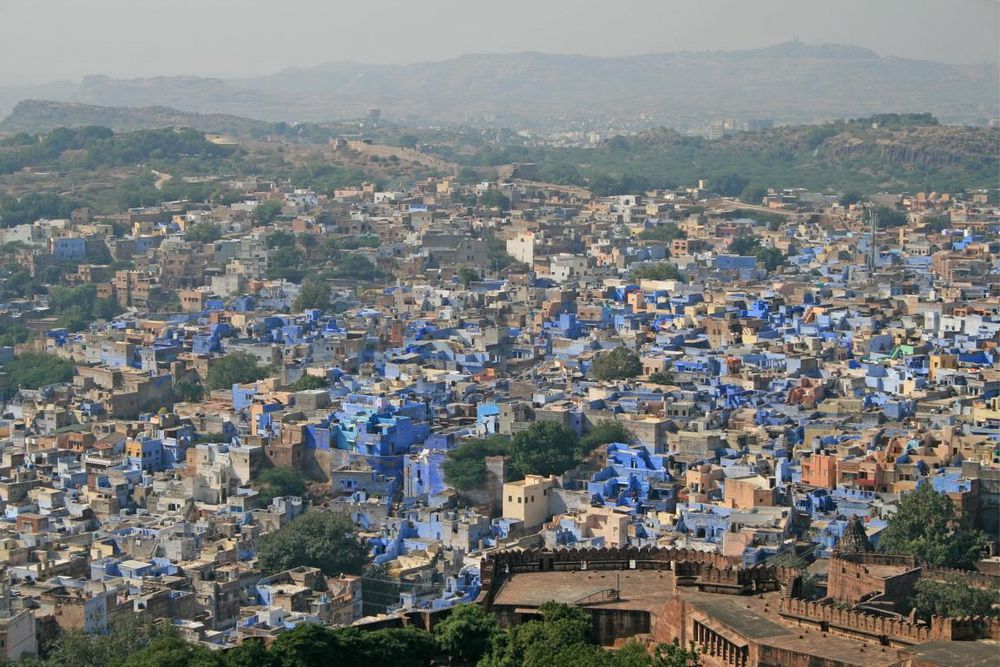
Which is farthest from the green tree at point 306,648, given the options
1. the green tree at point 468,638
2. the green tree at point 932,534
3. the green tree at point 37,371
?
the green tree at point 37,371

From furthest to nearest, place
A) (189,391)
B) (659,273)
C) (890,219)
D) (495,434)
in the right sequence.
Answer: (890,219) → (659,273) → (189,391) → (495,434)

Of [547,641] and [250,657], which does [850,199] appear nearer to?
[547,641]

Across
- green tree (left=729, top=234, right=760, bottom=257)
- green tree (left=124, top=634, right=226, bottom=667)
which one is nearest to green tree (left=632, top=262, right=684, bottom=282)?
green tree (left=729, top=234, right=760, bottom=257)

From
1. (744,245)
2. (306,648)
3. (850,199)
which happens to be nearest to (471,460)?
(306,648)

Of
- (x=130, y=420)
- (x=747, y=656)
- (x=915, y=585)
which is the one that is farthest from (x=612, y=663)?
(x=130, y=420)

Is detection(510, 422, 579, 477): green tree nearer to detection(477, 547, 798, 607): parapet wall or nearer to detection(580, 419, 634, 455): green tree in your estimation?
detection(580, 419, 634, 455): green tree

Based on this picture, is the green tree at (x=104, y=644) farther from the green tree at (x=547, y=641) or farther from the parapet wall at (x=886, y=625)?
the parapet wall at (x=886, y=625)

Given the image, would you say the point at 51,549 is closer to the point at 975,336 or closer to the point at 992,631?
the point at 992,631
